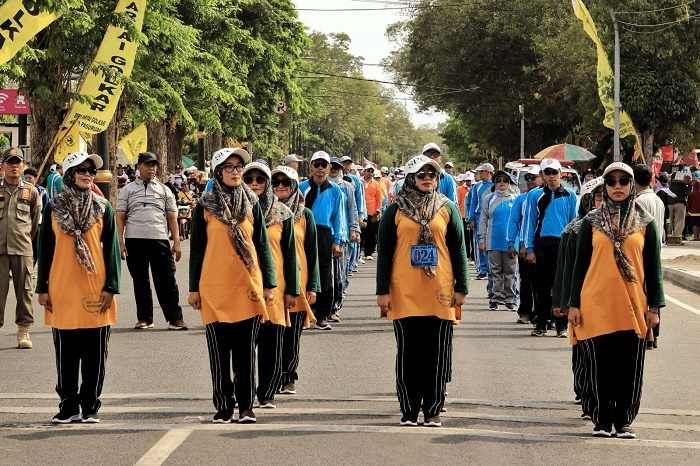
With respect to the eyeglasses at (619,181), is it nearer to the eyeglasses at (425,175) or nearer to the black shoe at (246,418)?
the eyeglasses at (425,175)

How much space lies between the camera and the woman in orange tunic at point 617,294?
8.95 m

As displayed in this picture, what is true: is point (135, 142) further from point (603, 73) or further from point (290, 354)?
point (290, 354)

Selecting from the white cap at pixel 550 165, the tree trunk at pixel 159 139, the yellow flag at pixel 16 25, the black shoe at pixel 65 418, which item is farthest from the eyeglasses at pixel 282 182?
the tree trunk at pixel 159 139

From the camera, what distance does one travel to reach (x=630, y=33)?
150 ft

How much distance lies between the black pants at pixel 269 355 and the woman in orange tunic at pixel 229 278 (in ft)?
2.11

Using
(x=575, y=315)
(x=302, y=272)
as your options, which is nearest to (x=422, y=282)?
(x=575, y=315)

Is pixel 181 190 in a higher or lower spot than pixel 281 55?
lower

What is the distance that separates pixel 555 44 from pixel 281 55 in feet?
35.0

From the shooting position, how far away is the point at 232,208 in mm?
9141

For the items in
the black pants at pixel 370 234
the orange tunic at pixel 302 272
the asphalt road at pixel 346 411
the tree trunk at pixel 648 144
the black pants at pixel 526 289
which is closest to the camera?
the asphalt road at pixel 346 411

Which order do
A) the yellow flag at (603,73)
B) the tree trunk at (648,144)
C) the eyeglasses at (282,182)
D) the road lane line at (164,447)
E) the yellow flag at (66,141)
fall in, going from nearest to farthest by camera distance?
the road lane line at (164,447), the eyeglasses at (282,182), the yellow flag at (66,141), the yellow flag at (603,73), the tree trunk at (648,144)

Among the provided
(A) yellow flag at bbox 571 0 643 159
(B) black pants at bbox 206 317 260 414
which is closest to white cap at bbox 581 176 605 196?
(B) black pants at bbox 206 317 260 414

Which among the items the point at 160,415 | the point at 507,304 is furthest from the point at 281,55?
the point at 160,415

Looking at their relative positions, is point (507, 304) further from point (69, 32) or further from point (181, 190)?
point (181, 190)
